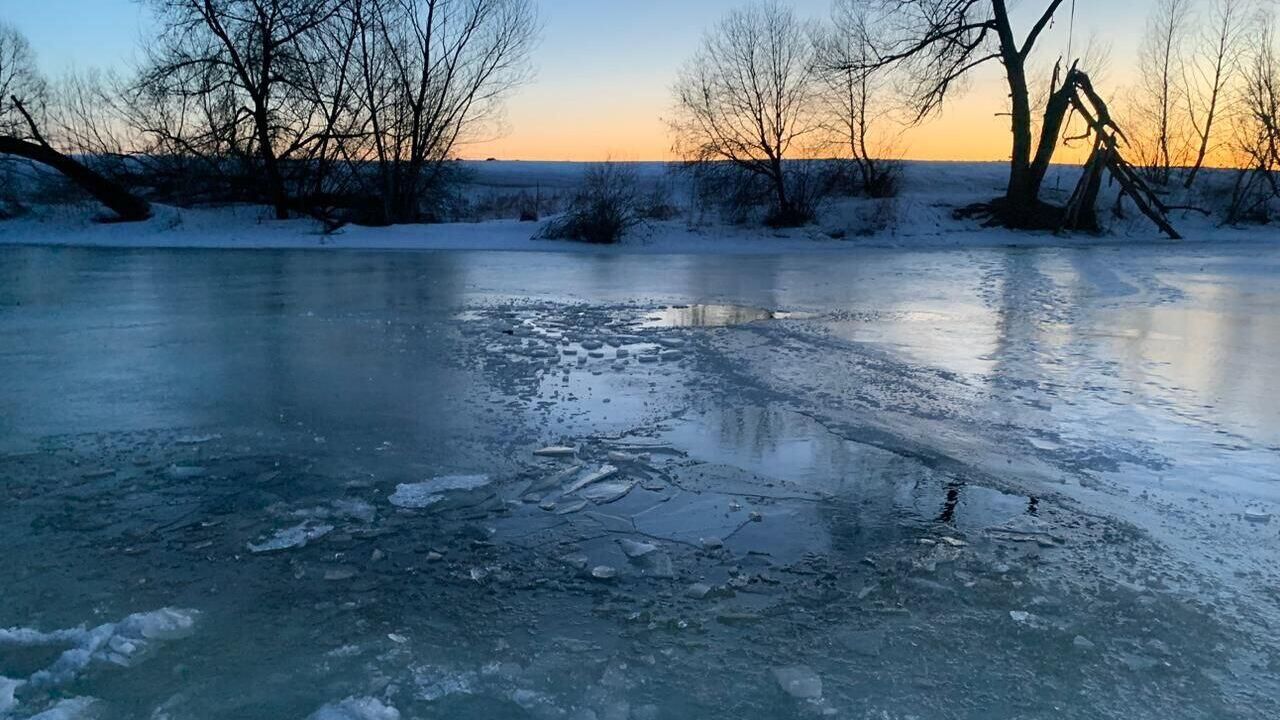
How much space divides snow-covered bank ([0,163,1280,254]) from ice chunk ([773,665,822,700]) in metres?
19.5

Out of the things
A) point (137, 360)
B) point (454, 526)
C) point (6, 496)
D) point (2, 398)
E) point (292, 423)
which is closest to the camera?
point (454, 526)

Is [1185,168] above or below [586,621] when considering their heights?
above

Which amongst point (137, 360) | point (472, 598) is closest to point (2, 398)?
point (137, 360)

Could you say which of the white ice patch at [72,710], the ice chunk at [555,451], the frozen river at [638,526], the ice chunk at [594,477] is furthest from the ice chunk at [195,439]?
the white ice patch at [72,710]

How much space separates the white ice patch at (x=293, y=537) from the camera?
3.59 metres

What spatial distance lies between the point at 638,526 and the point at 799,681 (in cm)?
135

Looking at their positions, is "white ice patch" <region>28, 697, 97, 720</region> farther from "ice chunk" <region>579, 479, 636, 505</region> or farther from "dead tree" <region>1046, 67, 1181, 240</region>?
"dead tree" <region>1046, 67, 1181, 240</region>

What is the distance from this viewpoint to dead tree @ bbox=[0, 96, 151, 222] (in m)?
24.0

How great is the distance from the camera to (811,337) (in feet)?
28.1

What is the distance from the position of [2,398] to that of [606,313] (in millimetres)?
6028

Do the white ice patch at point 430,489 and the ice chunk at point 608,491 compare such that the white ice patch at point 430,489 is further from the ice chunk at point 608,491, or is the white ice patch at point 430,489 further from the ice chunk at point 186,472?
the ice chunk at point 186,472

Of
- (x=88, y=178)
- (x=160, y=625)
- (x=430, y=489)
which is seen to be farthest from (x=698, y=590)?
(x=88, y=178)

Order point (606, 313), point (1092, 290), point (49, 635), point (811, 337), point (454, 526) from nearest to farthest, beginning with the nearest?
point (49, 635) → point (454, 526) → point (811, 337) → point (606, 313) → point (1092, 290)

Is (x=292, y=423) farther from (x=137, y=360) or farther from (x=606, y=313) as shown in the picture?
(x=606, y=313)
